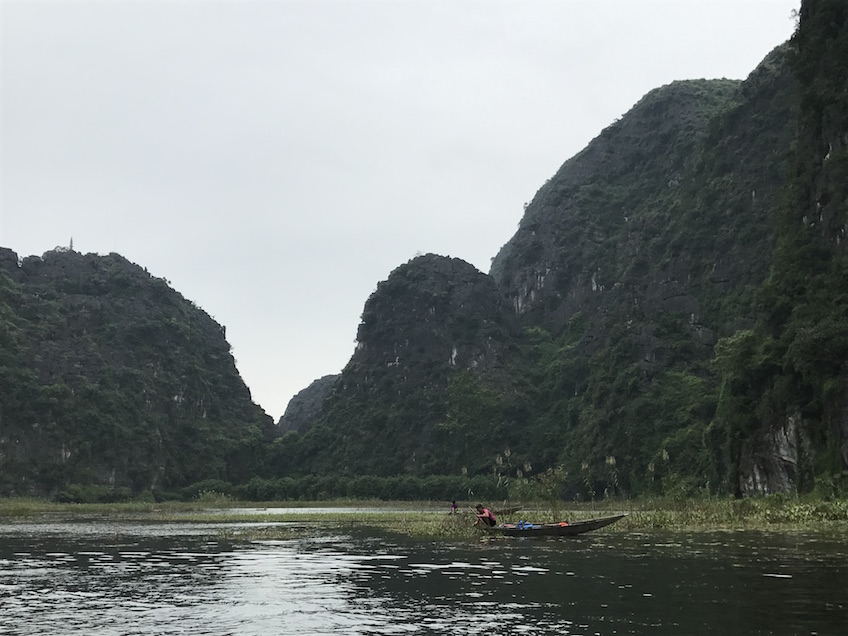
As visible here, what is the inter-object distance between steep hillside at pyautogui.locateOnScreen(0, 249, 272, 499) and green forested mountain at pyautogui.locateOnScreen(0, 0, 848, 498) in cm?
37

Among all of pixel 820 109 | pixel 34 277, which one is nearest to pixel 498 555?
pixel 820 109

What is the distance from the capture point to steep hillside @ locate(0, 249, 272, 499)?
119938mm

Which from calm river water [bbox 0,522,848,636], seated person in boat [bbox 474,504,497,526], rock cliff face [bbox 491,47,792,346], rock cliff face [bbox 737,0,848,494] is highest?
rock cliff face [bbox 491,47,792,346]

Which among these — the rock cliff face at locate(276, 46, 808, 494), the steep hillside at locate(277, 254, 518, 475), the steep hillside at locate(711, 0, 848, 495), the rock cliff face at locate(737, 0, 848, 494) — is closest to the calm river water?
the rock cliff face at locate(737, 0, 848, 494)

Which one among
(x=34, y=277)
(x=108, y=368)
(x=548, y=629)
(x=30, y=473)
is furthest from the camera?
(x=34, y=277)

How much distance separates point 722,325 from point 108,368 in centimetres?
8800

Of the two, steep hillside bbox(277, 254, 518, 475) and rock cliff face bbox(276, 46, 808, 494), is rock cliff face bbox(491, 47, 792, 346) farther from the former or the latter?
steep hillside bbox(277, 254, 518, 475)

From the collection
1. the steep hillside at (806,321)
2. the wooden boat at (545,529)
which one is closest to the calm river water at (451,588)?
the wooden boat at (545,529)

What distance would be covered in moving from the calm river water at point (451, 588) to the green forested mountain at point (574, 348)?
88.4ft

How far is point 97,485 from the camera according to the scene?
120 meters

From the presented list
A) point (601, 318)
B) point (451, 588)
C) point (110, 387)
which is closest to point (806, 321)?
point (451, 588)

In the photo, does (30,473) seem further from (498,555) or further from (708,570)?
(708,570)

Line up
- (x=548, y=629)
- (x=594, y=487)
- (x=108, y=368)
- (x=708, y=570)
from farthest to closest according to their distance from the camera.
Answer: (x=108, y=368), (x=594, y=487), (x=708, y=570), (x=548, y=629)

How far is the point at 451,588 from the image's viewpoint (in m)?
19.5
